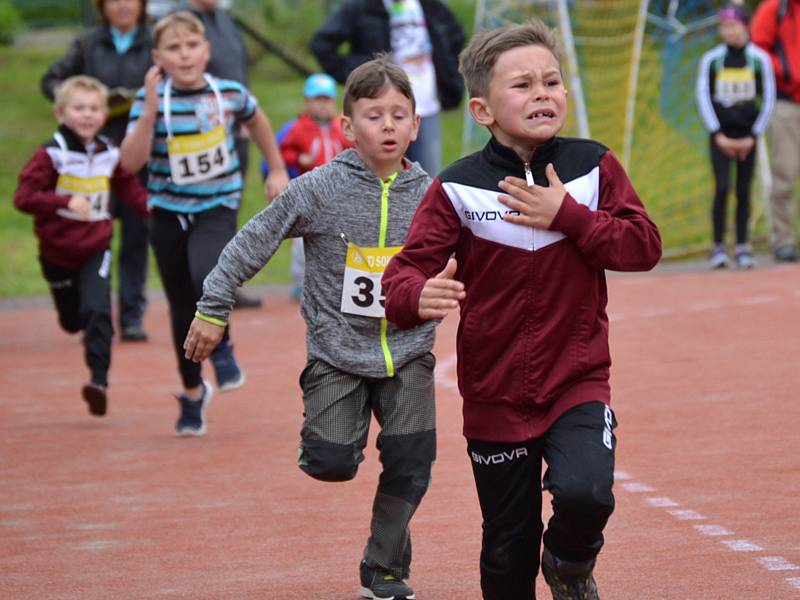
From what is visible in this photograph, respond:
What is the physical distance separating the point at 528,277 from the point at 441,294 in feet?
1.28

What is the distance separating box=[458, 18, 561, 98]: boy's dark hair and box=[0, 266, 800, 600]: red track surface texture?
5.64ft

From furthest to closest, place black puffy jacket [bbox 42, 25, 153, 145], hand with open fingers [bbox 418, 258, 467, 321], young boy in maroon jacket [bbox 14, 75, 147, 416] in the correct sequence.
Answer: black puffy jacket [bbox 42, 25, 153, 145]
young boy in maroon jacket [bbox 14, 75, 147, 416]
hand with open fingers [bbox 418, 258, 467, 321]

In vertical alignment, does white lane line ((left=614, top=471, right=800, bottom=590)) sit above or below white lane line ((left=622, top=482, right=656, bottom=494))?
above

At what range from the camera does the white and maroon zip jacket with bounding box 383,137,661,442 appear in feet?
14.5

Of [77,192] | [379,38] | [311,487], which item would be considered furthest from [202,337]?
[379,38]

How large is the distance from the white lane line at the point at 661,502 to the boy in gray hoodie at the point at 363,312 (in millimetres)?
1321

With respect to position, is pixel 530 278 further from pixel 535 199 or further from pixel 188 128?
pixel 188 128

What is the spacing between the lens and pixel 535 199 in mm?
4332

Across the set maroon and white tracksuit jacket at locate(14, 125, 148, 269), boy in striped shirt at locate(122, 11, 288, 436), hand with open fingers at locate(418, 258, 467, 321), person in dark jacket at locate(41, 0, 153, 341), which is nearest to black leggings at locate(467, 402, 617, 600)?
hand with open fingers at locate(418, 258, 467, 321)

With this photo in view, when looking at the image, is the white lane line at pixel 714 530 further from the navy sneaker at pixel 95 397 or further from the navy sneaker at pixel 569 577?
the navy sneaker at pixel 95 397

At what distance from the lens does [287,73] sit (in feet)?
88.8

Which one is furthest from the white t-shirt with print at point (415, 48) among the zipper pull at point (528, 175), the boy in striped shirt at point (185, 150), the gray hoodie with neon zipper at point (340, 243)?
the zipper pull at point (528, 175)

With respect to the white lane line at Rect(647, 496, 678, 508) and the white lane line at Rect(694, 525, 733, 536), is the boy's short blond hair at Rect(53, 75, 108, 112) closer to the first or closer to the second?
the white lane line at Rect(647, 496, 678, 508)

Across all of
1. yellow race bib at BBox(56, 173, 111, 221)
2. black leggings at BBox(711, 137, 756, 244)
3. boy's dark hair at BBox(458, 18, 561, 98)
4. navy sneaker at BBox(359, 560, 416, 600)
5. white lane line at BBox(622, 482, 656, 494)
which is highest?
boy's dark hair at BBox(458, 18, 561, 98)
